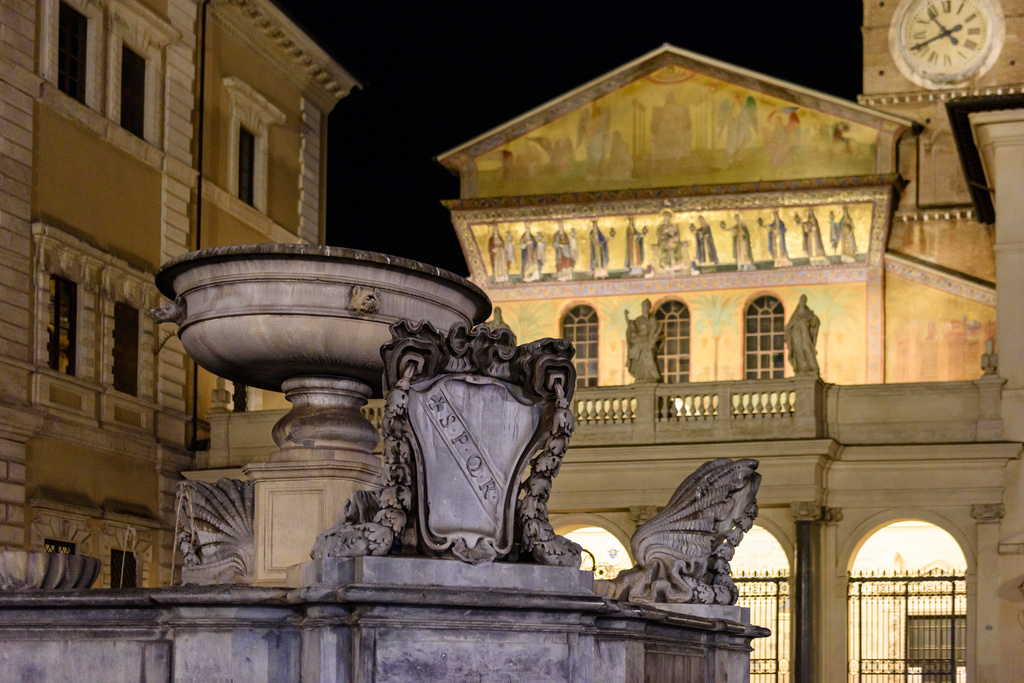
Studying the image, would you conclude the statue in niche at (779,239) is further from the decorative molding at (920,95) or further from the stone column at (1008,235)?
the decorative molding at (920,95)

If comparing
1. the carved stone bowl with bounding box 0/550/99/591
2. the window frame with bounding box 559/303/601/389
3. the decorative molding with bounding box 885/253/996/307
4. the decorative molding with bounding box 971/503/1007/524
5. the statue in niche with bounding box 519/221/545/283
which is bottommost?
→ the carved stone bowl with bounding box 0/550/99/591

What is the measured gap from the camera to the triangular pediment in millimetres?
30750

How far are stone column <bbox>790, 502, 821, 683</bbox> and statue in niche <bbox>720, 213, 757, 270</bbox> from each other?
22.7 ft

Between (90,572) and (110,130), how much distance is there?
16913 mm

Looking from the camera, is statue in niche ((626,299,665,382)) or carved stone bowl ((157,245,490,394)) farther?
statue in niche ((626,299,665,382))

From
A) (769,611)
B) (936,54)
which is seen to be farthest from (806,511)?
(936,54)

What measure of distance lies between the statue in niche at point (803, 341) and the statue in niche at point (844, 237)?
4.69 metres

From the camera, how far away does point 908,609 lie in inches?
1054

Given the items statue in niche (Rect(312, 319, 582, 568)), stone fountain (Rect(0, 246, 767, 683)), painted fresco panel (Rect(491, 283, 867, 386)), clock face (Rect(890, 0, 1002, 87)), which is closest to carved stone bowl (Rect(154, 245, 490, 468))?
stone fountain (Rect(0, 246, 767, 683))

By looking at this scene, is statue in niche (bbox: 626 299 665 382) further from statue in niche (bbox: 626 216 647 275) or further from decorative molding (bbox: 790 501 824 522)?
statue in niche (bbox: 626 216 647 275)

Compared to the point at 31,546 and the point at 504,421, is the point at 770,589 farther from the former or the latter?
the point at 504,421

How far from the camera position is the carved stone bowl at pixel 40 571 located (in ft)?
28.5

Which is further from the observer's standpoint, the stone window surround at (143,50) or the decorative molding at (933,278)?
the decorative molding at (933,278)

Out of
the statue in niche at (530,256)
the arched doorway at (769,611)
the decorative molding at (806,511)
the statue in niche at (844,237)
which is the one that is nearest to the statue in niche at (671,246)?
Result: the statue in niche at (530,256)
